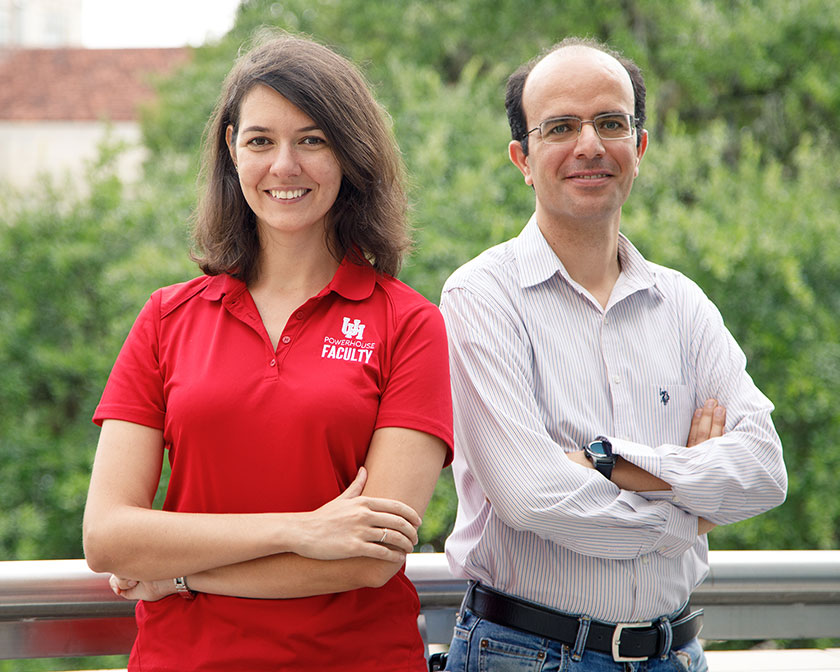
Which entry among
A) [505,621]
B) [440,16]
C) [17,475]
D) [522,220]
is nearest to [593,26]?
[440,16]

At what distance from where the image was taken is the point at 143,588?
1.73 metres

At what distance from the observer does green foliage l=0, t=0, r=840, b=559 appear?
237 inches

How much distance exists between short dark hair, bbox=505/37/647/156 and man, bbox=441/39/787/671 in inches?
0.5

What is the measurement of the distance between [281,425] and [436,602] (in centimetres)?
69

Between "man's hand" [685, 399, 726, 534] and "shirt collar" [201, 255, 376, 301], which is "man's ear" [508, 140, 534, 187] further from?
"man's hand" [685, 399, 726, 534]

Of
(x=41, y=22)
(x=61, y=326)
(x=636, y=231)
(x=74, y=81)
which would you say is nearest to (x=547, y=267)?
(x=636, y=231)

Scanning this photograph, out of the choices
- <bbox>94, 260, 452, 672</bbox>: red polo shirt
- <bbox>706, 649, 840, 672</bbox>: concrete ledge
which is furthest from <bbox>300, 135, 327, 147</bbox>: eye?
<bbox>706, 649, 840, 672</bbox>: concrete ledge

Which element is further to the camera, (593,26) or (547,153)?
(593,26)

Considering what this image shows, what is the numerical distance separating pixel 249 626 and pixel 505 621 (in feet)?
1.83

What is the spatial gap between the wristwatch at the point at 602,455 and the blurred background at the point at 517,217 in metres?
2.57

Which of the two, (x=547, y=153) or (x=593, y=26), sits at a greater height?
(x=593, y=26)

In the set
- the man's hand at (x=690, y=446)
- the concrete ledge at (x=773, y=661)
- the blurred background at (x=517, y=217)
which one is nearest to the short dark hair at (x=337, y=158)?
the man's hand at (x=690, y=446)

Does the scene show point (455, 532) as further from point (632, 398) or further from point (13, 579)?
point (13, 579)

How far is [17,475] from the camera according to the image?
6445mm
